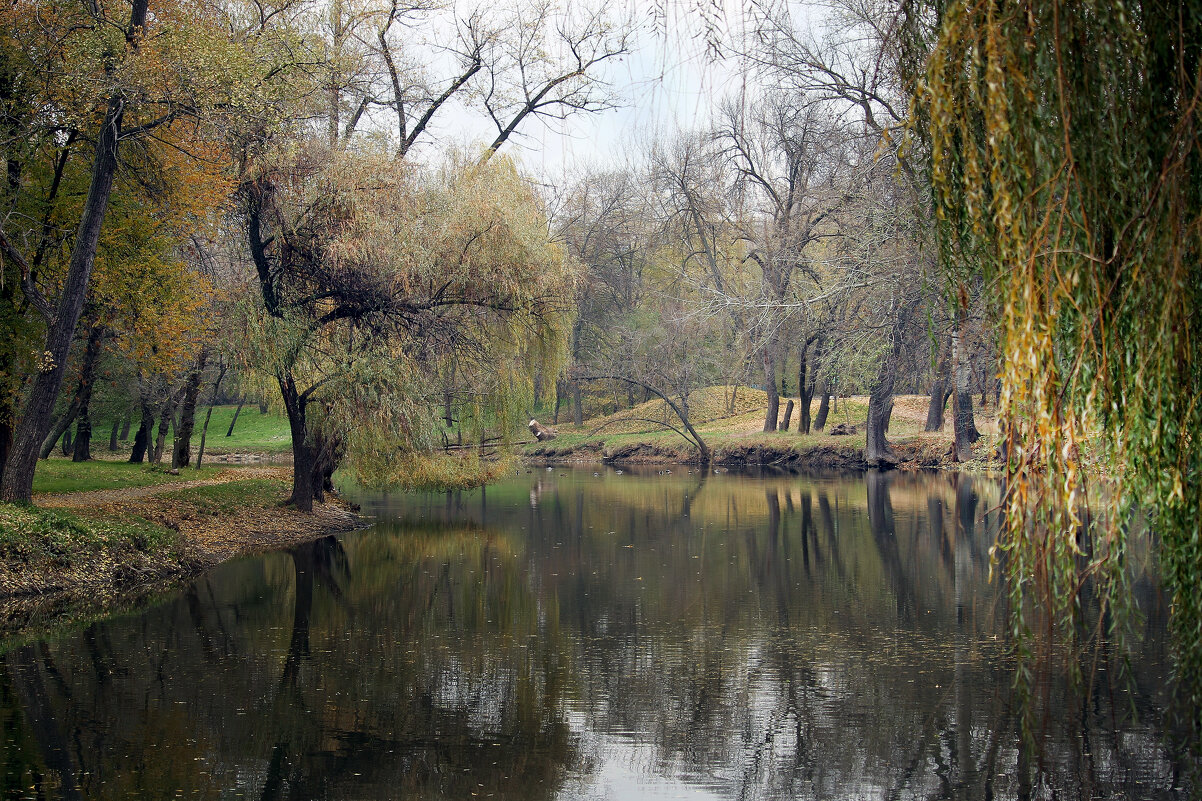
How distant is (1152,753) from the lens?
665 centimetres

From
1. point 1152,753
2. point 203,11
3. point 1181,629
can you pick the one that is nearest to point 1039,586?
point 1181,629

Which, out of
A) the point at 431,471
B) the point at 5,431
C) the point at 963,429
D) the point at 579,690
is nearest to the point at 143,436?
the point at 431,471

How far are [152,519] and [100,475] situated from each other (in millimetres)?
8454

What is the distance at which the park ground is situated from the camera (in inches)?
472

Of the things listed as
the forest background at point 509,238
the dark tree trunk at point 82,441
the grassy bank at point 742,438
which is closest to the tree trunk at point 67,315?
the forest background at point 509,238

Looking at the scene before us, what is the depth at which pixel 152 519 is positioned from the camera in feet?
51.9

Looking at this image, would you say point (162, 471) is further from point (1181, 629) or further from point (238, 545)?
point (1181, 629)

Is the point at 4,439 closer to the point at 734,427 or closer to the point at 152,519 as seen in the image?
the point at 152,519

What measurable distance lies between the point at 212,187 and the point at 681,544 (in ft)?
31.8

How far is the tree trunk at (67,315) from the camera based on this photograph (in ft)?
44.0

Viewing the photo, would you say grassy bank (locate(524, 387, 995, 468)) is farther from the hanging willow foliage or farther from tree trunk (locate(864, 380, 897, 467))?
the hanging willow foliage

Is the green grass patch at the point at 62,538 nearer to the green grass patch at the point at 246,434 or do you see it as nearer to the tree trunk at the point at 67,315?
the tree trunk at the point at 67,315

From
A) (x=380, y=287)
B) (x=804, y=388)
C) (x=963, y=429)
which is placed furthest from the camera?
(x=804, y=388)

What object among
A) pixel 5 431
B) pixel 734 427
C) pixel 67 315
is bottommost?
pixel 734 427
